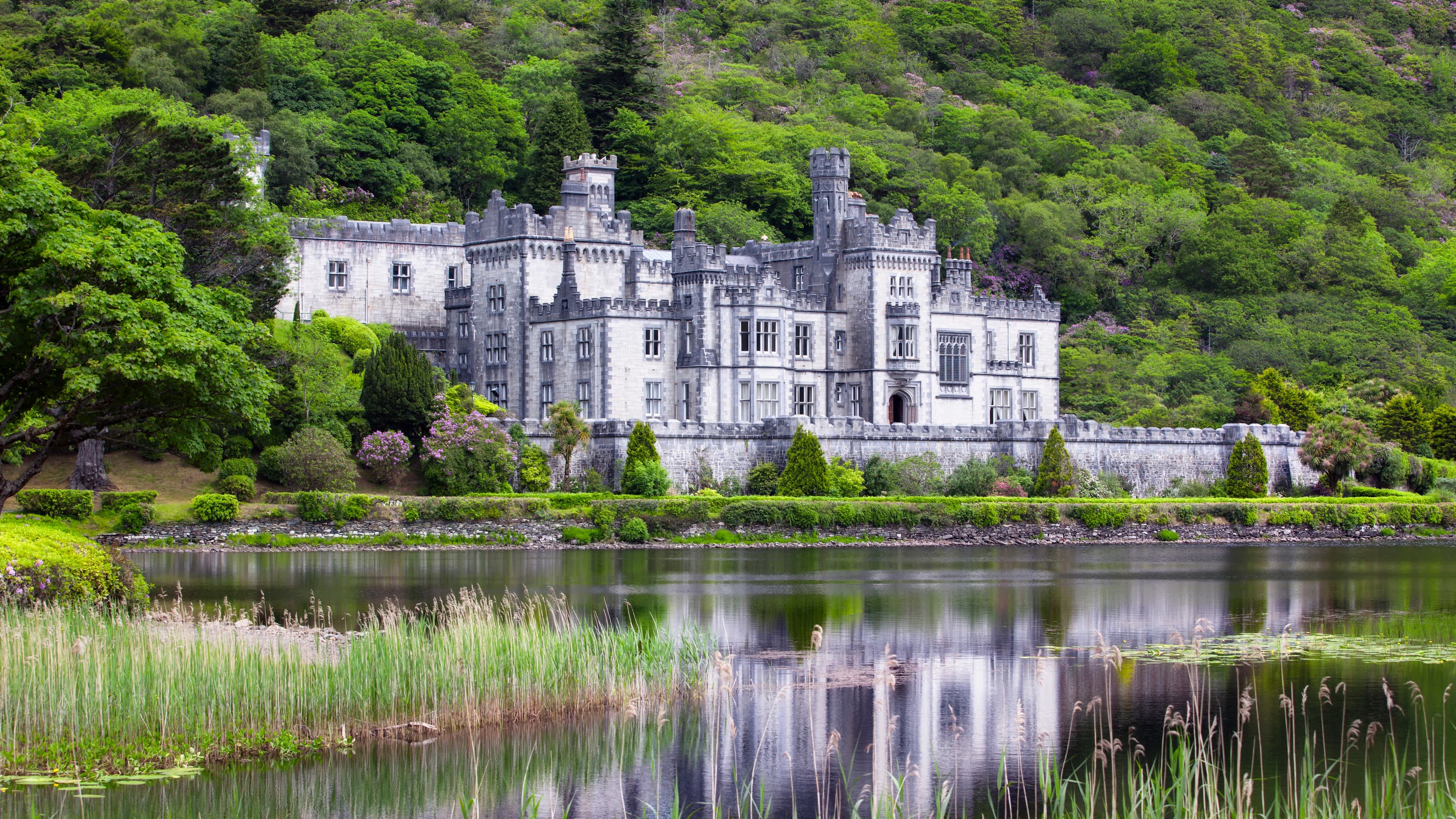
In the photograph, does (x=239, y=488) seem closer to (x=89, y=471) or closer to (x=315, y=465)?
(x=315, y=465)

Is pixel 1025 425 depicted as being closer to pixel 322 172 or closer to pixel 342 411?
pixel 342 411

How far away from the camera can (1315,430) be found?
68000 millimetres

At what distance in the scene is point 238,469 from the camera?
5369 centimetres

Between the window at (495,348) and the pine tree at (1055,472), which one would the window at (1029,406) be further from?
the window at (495,348)

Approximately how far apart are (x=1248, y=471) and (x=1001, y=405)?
10.7m

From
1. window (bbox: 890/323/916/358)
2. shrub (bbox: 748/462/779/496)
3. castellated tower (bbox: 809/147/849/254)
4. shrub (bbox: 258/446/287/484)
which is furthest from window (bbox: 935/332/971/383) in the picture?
shrub (bbox: 258/446/287/484)

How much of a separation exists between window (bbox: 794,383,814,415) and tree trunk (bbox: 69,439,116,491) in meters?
25.9

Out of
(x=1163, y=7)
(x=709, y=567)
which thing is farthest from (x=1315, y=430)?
(x=1163, y=7)

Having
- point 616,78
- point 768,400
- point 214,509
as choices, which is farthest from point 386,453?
point 616,78

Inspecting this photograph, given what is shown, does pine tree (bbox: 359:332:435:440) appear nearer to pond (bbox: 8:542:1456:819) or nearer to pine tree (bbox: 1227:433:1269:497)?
pond (bbox: 8:542:1456:819)

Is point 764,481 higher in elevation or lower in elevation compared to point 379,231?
lower

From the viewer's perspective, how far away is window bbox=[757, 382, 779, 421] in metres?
66.1

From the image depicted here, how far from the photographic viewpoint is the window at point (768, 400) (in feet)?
217

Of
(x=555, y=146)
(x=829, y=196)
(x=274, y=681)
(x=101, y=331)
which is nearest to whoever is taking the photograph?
(x=274, y=681)
